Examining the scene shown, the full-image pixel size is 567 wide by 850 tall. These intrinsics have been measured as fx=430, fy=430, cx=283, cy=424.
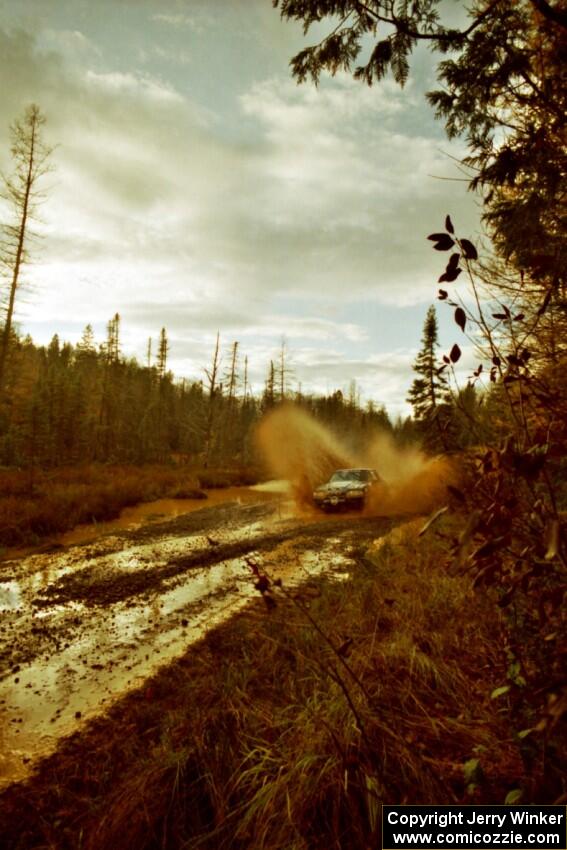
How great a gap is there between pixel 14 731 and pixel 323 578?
5514 mm

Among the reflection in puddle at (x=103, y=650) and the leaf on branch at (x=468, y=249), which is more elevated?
the leaf on branch at (x=468, y=249)

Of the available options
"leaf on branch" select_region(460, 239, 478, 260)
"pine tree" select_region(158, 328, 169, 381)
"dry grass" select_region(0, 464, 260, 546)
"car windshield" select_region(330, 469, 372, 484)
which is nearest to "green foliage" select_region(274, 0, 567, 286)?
"leaf on branch" select_region(460, 239, 478, 260)

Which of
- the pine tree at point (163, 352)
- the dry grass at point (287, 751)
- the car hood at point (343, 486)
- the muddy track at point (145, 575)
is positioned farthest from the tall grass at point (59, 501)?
the pine tree at point (163, 352)

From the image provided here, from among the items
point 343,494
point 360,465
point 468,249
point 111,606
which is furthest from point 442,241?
point 360,465

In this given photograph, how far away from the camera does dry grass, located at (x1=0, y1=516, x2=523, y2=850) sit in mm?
2424

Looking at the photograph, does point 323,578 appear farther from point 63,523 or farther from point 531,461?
point 63,523

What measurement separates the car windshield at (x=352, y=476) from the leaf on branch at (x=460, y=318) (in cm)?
1719

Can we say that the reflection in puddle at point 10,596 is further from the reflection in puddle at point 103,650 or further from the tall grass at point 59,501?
the tall grass at point 59,501

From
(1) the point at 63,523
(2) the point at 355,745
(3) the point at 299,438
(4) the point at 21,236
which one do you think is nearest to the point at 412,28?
(2) the point at 355,745

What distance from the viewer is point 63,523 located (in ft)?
44.1

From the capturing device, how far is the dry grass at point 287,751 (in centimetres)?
242

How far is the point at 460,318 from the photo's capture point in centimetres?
216

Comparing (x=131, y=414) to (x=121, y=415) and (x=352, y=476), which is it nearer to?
(x=121, y=415)

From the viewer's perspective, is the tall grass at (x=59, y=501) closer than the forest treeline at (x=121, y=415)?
Yes
